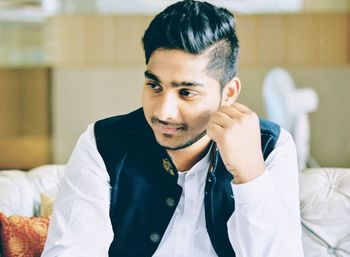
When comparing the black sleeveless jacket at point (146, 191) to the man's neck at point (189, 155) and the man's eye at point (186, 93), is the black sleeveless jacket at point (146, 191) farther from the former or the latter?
the man's eye at point (186, 93)

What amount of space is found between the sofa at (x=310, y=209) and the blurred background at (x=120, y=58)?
124 centimetres

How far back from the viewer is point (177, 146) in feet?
4.76

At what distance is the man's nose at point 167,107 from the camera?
1375 mm

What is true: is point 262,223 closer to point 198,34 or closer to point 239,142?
point 239,142

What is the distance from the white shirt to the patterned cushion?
383 millimetres

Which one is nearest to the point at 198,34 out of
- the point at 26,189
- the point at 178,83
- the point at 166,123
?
the point at 178,83

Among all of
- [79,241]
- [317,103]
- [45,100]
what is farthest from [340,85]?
[79,241]

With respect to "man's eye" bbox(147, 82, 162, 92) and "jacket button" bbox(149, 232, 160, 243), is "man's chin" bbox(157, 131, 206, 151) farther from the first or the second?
"jacket button" bbox(149, 232, 160, 243)

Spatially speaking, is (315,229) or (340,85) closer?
(315,229)

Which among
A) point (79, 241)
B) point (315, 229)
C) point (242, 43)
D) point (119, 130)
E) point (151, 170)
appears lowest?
point (315, 229)

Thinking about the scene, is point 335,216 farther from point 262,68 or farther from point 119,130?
point 262,68

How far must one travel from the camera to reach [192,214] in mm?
1561

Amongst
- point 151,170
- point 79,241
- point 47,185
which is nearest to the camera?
point 79,241

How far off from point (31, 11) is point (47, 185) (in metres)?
1.50
